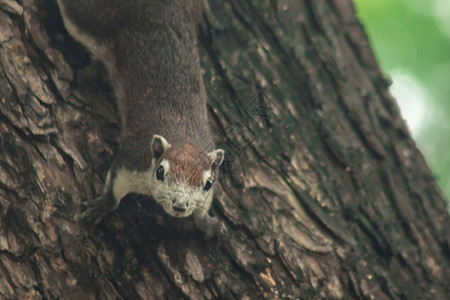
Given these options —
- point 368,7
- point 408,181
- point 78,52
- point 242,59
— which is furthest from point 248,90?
point 368,7

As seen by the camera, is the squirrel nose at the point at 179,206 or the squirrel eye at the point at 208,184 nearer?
the squirrel nose at the point at 179,206

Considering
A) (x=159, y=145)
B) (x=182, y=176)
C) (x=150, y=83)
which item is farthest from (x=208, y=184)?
(x=150, y=83)

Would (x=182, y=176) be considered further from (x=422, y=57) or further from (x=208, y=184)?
(x=422, y=57)

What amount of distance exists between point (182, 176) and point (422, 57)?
785cm

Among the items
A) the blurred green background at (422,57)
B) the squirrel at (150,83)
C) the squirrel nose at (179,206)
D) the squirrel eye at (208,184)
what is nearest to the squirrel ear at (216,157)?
the squirrel at (150,83)

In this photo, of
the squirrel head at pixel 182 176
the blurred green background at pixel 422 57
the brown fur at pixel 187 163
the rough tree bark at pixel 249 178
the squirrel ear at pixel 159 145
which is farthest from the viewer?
the blurred green background at pixel 422 57

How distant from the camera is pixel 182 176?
12.4 ft

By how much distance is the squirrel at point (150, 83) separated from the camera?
402 centimetres

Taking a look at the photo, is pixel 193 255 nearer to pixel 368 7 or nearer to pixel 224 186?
pixel 224 186

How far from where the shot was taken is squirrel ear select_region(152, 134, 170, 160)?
397 centimetres

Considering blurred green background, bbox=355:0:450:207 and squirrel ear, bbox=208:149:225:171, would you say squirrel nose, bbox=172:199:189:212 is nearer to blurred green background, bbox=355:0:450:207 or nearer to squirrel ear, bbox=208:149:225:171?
squirrel ear, bbox=208:149:225:171

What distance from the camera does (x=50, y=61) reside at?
3932 millimetres

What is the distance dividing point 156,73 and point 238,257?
175 cm

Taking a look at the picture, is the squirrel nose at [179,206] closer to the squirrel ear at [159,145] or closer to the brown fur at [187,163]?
the brown fur at [187,163]
